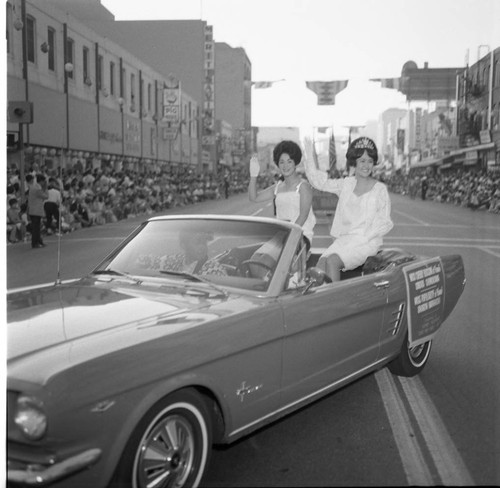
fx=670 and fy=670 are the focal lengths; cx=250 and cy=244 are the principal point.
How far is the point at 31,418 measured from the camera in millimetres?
2398

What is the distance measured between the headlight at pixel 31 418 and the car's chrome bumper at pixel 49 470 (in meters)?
0.11

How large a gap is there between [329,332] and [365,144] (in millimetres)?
2149

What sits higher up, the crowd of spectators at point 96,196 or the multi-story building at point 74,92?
the multi-story building at point 74,92

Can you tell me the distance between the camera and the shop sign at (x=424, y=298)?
187 inches

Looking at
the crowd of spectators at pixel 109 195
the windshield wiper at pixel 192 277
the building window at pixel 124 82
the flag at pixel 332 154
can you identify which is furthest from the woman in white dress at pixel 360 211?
the flag at pixel 332 154

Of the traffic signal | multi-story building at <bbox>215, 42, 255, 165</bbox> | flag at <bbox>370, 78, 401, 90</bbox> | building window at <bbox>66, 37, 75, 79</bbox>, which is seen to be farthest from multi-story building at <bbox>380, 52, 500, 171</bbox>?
multi-story building at <bbox>215, 42, 255, 165</bbox>

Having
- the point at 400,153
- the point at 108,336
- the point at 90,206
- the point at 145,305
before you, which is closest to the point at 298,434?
the point at 145,305

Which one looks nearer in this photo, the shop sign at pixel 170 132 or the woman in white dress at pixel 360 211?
A: the woman in white dress at pixel 360 211

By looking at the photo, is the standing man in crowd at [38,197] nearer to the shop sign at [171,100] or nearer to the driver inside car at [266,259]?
the shop sign at [171,100]

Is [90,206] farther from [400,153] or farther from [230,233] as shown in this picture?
[400,153]

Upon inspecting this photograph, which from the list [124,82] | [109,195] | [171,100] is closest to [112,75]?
[124,82]

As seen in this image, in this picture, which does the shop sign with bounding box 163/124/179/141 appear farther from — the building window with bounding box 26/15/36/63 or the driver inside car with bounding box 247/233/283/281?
the driver inside car with bounding box 247/233/283/281

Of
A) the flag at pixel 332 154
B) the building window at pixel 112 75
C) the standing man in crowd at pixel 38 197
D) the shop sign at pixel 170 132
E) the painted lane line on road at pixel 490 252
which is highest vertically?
the building window at pixel 112 75

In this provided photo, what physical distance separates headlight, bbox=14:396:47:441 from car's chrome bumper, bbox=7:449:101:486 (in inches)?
4.4
